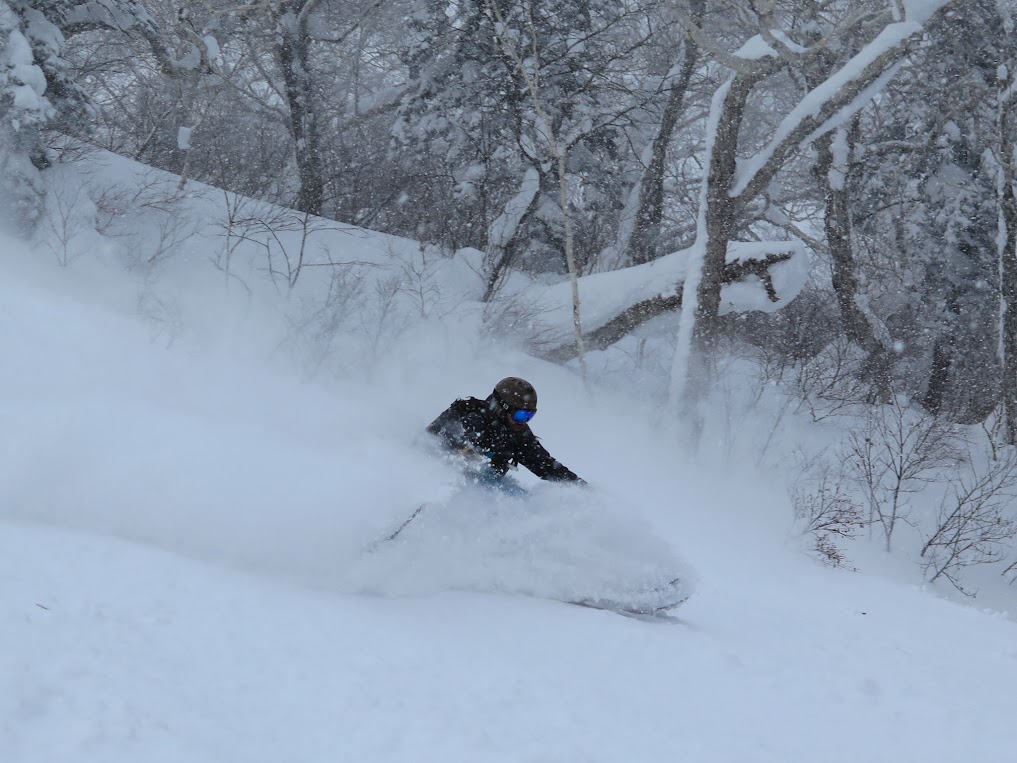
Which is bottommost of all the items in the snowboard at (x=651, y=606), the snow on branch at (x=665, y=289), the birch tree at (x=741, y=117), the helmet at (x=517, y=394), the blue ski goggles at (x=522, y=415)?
the snowboard at (x=651, y=606)

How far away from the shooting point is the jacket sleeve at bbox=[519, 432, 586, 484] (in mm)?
6180

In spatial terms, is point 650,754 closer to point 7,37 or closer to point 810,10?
point 7,37

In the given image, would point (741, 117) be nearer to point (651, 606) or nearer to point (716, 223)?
point (716, 223)

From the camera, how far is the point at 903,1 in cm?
1236

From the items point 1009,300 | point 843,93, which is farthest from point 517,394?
A: point 1009,300

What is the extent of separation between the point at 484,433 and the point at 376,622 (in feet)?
5.52

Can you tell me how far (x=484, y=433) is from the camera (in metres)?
6.08

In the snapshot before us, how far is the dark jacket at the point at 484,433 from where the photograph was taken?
6059 millimetres

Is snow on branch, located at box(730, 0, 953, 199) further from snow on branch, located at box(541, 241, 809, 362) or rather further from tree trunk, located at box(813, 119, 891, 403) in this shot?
tree trunk, located at box(813, 119, 891, 403)

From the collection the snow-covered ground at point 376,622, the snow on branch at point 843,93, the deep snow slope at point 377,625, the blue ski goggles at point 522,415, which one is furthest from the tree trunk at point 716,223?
the blue ski goggles at point 522,415

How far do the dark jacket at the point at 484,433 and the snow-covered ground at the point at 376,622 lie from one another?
232mm

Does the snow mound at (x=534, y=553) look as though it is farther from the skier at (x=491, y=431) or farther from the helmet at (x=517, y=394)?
the helmet at (x=517, y=394)

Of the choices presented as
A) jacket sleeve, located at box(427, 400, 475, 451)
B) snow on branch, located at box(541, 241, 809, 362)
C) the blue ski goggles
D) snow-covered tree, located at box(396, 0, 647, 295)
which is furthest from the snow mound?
snow-covered tree, located at box(396, 0, 647, 295)

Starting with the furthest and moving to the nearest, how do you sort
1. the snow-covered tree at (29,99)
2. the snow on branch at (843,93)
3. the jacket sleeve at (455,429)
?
1. the snow on branch at (843,93)
2. the snow-covered tree at (29,99)
3. the jacket sleeve at (455,429)
